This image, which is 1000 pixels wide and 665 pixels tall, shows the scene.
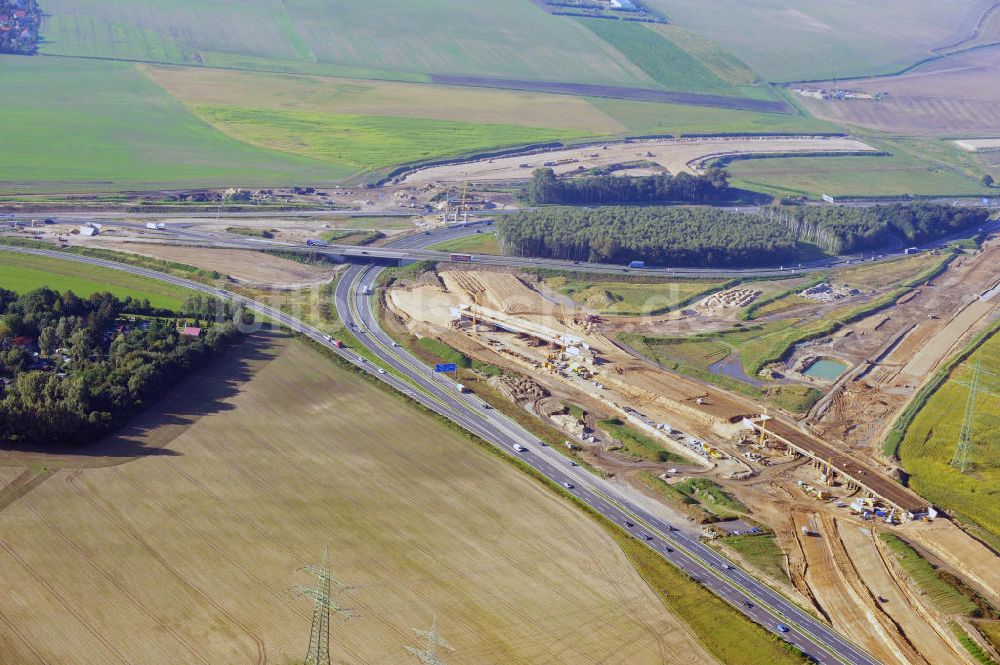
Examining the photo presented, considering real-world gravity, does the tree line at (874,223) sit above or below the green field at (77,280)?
above

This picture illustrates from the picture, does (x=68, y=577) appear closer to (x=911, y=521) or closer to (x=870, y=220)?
(x=911, y=521)

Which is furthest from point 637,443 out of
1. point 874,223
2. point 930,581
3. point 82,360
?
point 874,223

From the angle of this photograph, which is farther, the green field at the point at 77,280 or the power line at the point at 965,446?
the green field at the point at 77,280

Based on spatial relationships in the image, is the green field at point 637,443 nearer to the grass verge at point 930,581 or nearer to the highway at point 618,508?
the highway at point 618,508

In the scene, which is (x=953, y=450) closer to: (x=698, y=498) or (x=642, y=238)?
(x=698, y=498)

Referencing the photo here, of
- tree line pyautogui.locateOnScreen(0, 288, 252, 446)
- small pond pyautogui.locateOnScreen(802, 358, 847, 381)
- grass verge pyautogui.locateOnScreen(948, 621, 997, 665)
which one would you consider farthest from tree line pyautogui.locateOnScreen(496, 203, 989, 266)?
grass verge pyautogui.locateOnScreen(948, 621, 997, 665)

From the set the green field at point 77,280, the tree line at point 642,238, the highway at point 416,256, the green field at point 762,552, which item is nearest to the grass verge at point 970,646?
the green field at point 762,552

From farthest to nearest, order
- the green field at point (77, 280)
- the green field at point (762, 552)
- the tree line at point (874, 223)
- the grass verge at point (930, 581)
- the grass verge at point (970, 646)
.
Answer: the tree line at point (874, 223) < the green field at point (77, 280) < the green field at point (762, 552) < the grass verge at point (930, 581) < the grass verge at point (970, 646)
